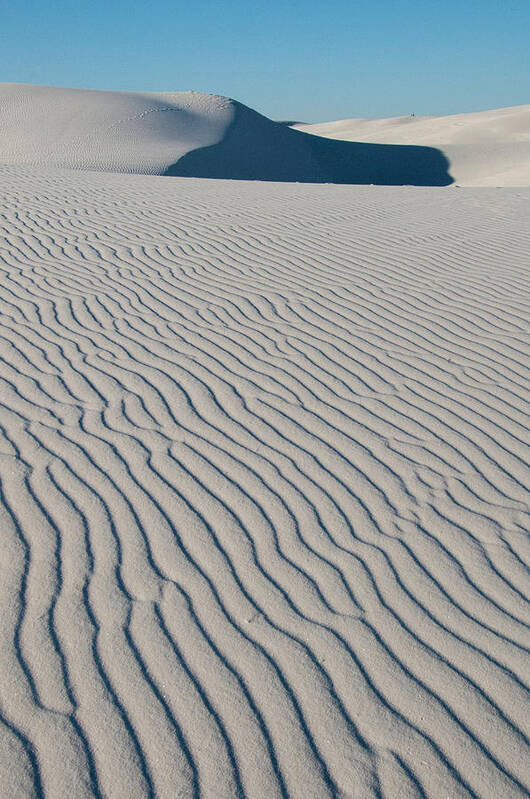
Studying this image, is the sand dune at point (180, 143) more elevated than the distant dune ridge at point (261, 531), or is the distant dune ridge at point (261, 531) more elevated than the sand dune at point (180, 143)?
the sand dune at point (180, 143)

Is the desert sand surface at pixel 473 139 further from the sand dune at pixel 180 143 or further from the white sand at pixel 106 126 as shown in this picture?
the white sand at pixel 106 126

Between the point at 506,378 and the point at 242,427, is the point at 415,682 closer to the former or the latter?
the point at 242,427

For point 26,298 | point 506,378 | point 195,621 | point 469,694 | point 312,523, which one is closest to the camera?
point 469,694

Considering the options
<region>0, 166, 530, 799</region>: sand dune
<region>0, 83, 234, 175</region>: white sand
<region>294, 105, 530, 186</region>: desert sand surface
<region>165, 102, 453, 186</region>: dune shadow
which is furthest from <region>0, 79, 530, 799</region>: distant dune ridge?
<region>165, 102, 453, 186</region>: dune shadow

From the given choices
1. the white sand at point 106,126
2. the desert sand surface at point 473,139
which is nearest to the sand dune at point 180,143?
the white sand at point 106,126

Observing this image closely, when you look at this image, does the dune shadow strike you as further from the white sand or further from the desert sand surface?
the desert sand surface

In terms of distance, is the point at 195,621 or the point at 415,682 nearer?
the point at 415,682

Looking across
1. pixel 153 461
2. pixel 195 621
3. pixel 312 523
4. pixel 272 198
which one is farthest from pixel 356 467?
pixel 272 198
